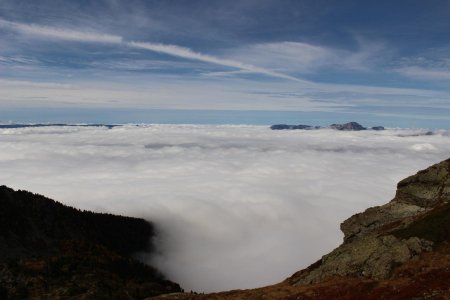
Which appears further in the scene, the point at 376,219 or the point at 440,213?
the point at 376,219

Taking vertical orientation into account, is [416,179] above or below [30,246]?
above

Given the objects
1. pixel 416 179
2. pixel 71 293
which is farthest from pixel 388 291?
pixel 71 293

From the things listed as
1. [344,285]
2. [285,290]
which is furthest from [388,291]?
[285,290]

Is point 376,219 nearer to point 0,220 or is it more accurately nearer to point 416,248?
point 416,248

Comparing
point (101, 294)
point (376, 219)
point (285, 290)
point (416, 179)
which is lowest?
point (101, 294)

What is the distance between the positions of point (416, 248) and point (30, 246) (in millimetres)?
182579

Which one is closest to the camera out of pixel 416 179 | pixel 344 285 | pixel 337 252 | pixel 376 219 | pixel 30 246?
pixel 344 285

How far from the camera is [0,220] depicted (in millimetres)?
198625

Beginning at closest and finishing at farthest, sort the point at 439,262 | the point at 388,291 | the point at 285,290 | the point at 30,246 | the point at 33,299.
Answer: the point at 388,291
the point at 439,262
the point at 285,290
the point at 33,299
the point at 30,246

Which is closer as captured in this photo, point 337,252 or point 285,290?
point 285,290

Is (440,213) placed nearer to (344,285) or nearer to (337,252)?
(337,252)

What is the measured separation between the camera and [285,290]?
7531cm

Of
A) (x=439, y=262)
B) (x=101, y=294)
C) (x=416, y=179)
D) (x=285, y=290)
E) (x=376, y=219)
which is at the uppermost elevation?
(x=416, y=179)

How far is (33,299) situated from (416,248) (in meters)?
116
